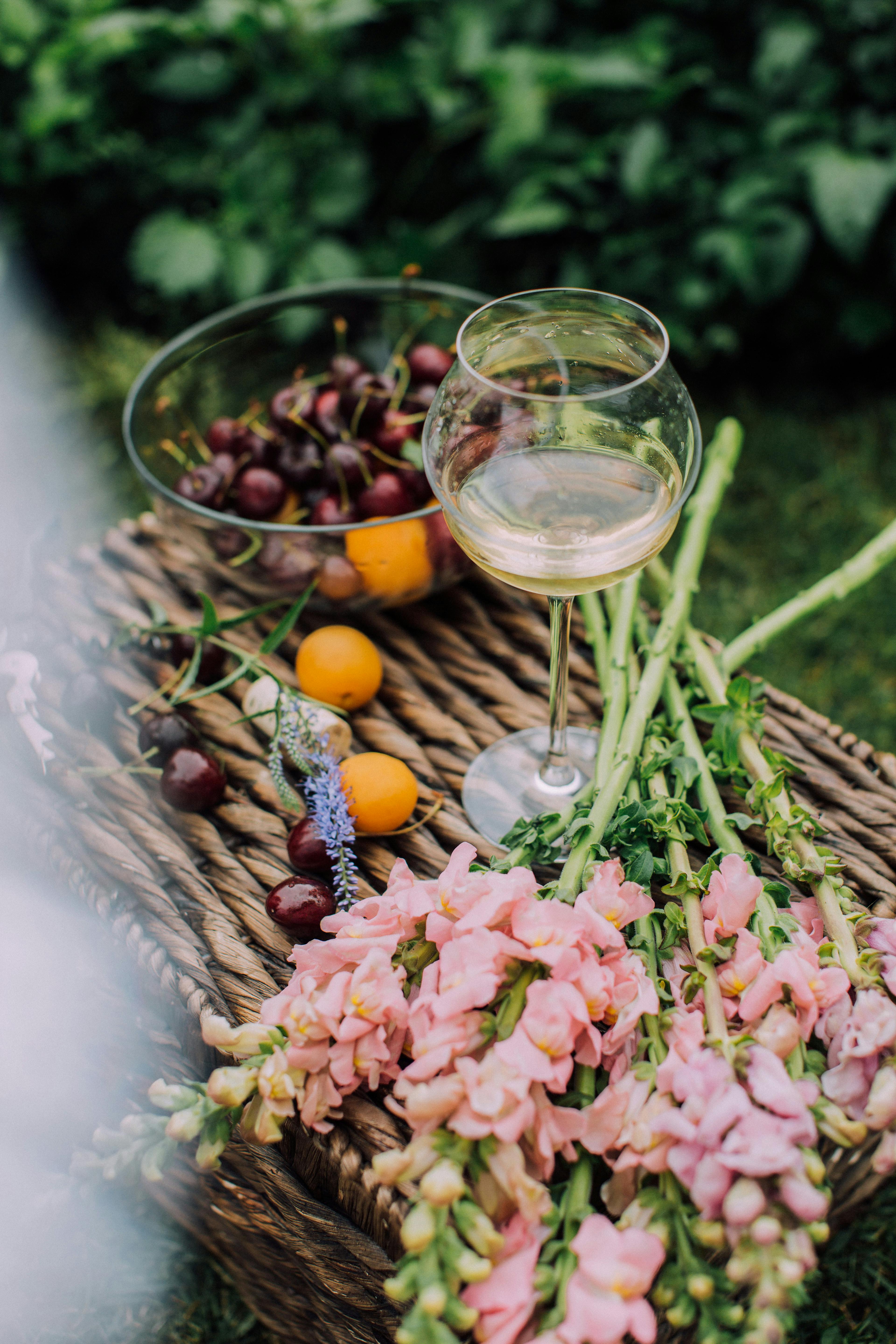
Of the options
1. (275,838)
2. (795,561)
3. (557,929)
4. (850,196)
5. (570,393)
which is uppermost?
(570,393)

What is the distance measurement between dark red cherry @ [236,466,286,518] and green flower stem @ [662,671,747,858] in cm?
57

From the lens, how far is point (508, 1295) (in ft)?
2.15

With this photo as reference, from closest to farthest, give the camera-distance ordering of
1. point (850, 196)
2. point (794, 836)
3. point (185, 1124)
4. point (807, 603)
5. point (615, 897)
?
point (185, 1124)
point (615, 897)
point (794, 836)
point (807, 603)
point (850, 196)

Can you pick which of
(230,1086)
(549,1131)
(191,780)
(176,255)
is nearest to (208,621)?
(191,780)

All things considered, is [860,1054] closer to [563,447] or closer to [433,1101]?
[433,1101]

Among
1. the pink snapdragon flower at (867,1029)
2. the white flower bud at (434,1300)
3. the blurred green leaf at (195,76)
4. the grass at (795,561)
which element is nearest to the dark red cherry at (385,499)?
the pink snapdragon flower at (867,1029)

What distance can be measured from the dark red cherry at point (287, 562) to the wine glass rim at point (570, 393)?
0.34 metres

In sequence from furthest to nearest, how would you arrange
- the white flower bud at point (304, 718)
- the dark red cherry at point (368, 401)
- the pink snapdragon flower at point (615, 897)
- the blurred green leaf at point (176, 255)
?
the blurred green leaf at point (176, 255)
the dark red cherry at point (368, 401)
the white flower bud at point (304, 718)
the pink snapdragon flower at point (615, 897)

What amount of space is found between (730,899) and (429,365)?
922 millimetres

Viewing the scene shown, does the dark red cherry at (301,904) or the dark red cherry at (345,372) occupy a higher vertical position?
the dark red cherry at (345,372)

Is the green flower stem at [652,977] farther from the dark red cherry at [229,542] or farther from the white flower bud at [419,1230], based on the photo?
the dark red cherry at [229,542]

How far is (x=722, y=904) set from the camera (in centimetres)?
86

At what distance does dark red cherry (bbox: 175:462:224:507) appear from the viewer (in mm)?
1363

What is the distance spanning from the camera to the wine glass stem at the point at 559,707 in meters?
1.07
